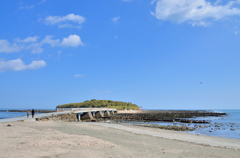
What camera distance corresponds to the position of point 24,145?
388 inches

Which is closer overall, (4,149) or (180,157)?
(4,149)

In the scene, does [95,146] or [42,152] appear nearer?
[42,152]

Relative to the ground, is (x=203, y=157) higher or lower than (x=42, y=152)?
lower

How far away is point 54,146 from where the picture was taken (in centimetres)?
985

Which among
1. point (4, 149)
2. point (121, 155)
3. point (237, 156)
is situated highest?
point (4, 149)

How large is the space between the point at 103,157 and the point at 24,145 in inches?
162

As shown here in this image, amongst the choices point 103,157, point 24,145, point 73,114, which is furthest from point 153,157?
point 73,114

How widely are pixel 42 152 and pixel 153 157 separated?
5.09 metres

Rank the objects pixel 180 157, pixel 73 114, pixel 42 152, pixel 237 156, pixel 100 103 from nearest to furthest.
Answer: pixel 42 152 < pixel 180 157 < pixel 237 156 < pixel 73 114 < pixel 100 103

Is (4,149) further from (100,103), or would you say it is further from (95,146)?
(100,103)

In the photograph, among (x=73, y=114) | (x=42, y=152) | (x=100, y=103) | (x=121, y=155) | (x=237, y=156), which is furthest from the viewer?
(x=100, y=103)

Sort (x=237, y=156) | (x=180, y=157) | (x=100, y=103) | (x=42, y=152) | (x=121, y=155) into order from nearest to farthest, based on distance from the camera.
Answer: (x=42, y=152) → (x=121, y=155) → (x=180, y=157) → (x=237, y=156) → (x=100, y=103)

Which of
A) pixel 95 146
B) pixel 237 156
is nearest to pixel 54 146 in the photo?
pixel 95 146

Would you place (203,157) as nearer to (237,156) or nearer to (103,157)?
(237,156)
